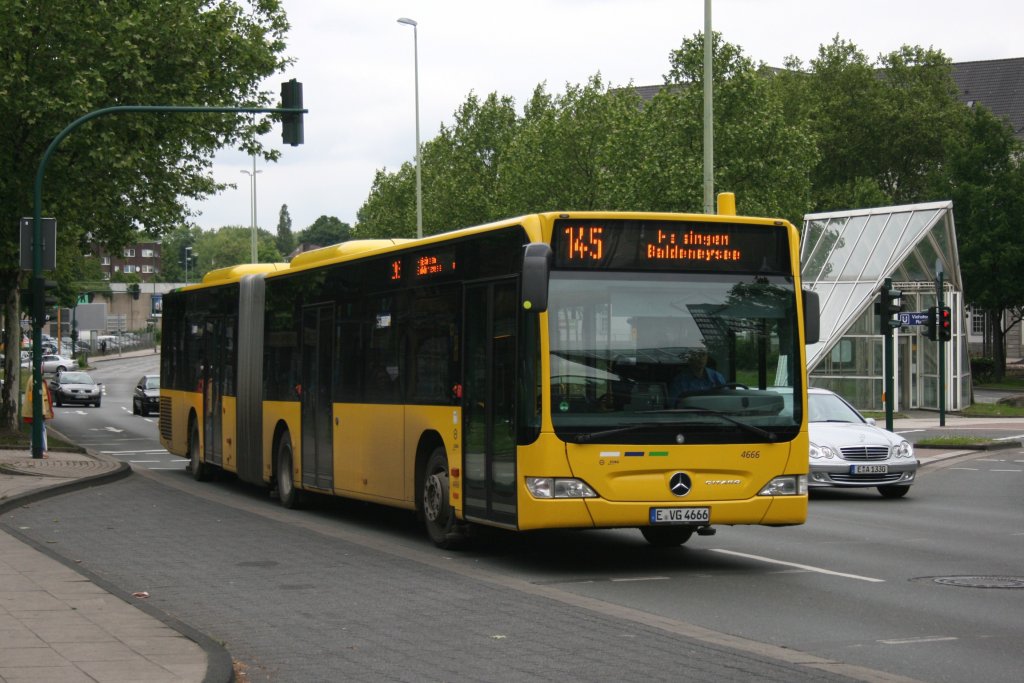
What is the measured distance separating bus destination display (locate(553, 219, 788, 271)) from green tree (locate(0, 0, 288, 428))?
20.2 metres

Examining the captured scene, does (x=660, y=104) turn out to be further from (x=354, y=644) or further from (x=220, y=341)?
(x=354, y=644)

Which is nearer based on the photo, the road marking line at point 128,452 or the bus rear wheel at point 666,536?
the bus rear wheel at point 666,536

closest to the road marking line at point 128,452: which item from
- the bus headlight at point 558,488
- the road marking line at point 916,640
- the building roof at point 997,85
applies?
the bus headlight at point 558,488

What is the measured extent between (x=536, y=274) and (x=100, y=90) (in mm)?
21779

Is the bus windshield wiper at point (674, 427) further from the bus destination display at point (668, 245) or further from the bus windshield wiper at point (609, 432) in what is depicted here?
the bus destination display at point (668, 245)

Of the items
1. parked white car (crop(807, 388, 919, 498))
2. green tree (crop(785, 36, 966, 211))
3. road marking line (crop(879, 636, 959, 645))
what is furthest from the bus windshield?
green tree (crop(785, 36, 966, 211))

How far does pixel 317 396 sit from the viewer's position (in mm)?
17984

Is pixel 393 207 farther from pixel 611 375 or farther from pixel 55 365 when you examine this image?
pixel 611 375

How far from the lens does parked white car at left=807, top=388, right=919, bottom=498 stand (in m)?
20.1

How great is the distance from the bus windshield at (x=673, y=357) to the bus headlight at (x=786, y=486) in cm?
37

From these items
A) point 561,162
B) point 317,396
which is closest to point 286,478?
point 317,396

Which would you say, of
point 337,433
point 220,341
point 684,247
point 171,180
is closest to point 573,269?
point 684,247

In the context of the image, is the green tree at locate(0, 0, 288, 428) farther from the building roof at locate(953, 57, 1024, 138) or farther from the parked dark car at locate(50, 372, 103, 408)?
the building roof at locate(953, 57, 1024, 138)

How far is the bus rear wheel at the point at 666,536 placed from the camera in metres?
14.4
